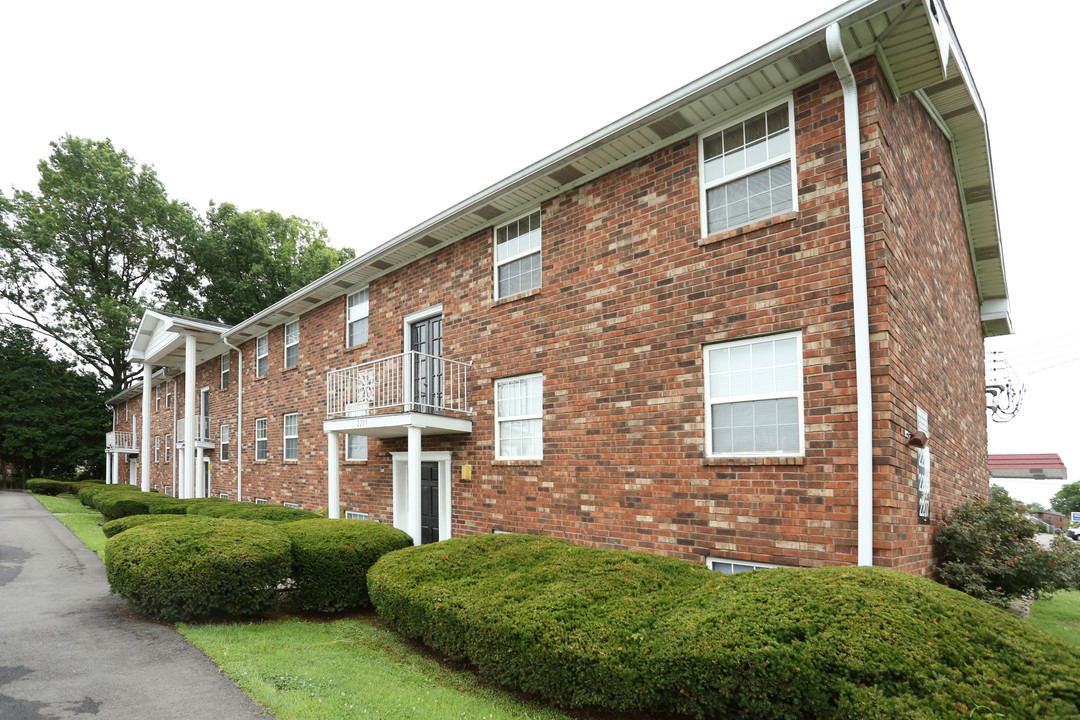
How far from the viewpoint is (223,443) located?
2108 centimetres

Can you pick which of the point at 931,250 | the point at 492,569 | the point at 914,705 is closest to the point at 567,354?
the point at 492,569

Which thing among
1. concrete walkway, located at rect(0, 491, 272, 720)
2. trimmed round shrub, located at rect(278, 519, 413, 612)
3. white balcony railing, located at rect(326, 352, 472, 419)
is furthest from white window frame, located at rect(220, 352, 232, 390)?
trimmed round shrub, located at rect(278, 519, 413, 612)

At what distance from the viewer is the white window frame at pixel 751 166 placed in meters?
6.73

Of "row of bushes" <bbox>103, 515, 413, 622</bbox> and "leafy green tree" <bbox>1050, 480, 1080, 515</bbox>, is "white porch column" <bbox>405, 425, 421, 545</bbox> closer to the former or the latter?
"row of bushes" <bbox>103, 515, 413, 622</bbox>

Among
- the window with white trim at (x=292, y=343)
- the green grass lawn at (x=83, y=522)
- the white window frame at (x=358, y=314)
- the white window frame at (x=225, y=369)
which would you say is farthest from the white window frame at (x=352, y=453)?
the white window frame at (x=225, y=369)

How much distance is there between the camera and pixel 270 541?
754 centimetres

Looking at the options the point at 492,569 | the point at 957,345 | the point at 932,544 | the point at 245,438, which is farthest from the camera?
the point at 245,438

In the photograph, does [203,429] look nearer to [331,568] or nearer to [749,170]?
[331,568]

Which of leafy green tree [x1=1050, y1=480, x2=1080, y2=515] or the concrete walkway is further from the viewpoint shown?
leafy green tree [x1=1050, y1=480, x2=1080, y2=515]

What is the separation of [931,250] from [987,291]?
655 centimetres

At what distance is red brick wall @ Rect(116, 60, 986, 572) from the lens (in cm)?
615

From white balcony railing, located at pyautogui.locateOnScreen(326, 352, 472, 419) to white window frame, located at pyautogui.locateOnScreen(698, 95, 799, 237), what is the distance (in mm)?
4968

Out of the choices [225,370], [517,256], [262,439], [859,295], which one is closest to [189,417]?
[262,439]

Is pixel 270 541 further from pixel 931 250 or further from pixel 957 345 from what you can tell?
pixel 957 345
